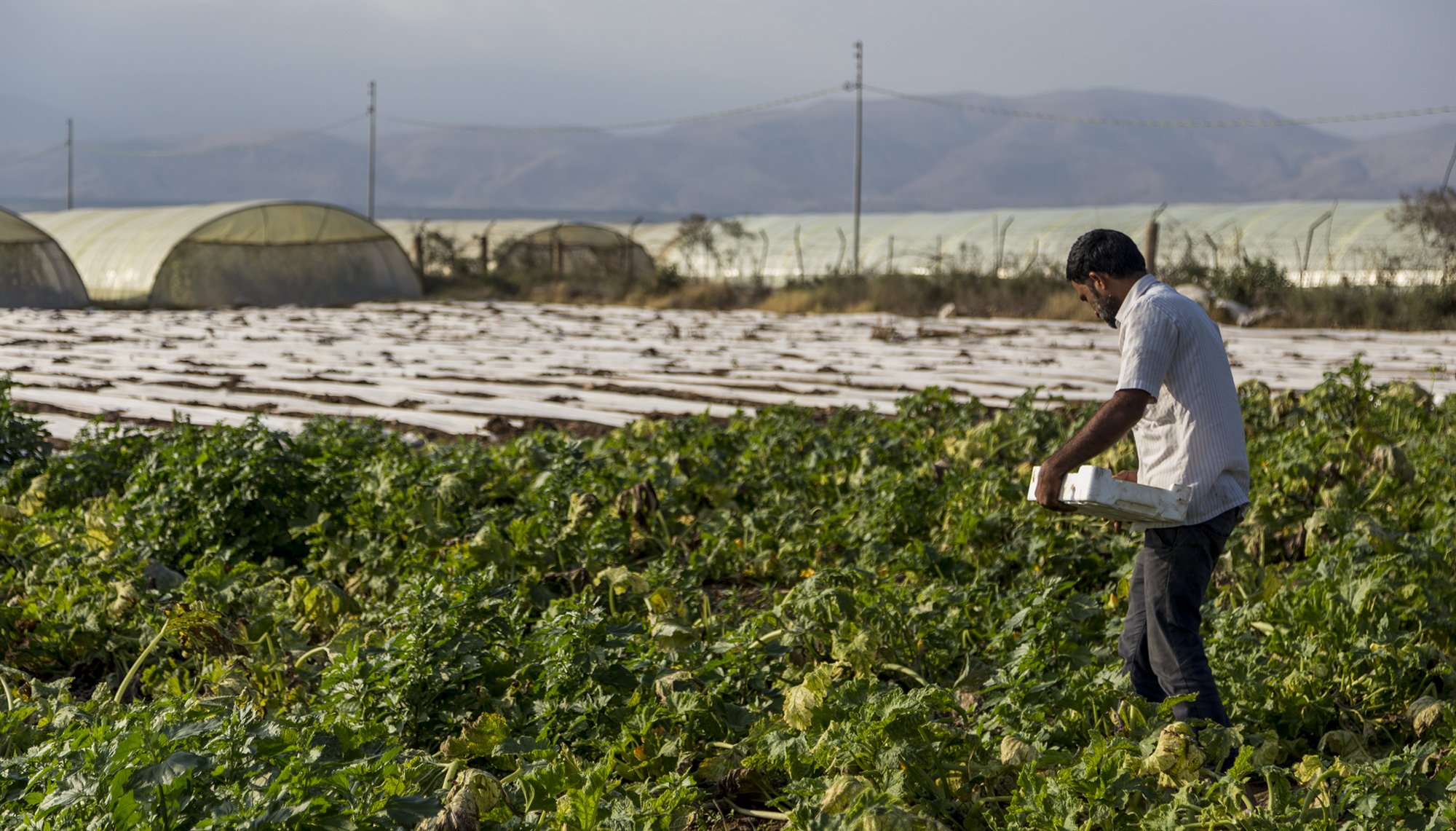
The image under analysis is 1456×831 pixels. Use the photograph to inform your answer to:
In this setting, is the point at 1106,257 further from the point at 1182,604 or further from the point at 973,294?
the point at 973,294

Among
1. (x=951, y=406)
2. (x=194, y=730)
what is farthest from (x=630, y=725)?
(x=951, y=406)

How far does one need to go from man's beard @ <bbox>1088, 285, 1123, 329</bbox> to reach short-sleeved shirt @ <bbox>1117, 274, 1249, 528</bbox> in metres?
0.04

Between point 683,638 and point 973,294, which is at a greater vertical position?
point 973,294

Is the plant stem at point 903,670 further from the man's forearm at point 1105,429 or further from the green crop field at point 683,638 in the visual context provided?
the man's forearm at point 1105,429

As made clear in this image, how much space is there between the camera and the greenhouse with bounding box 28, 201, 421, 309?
23469 millimetres

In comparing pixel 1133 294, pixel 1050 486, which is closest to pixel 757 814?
pixel 1050 486

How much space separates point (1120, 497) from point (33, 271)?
24379 millimetres

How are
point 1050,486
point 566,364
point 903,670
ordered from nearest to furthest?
1. point 1050,486
2. point 903,670
3. point 566,364

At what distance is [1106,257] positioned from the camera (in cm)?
335

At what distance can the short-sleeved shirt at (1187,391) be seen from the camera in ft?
10.5

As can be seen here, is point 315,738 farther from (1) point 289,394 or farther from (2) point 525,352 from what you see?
(2) point 525,352

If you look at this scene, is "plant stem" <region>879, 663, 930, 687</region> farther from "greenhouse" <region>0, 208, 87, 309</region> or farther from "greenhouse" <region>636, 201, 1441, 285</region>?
"greenhouse" <region>0, 208, 87, 309</region>

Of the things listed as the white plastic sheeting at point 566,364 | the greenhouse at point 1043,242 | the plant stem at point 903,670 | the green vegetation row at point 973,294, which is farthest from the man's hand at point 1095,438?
the greenhouse at point 1043,242

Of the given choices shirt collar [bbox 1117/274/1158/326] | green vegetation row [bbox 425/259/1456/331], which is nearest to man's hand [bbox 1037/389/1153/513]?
shirt collar [bbox 1117/274/1158/326]
